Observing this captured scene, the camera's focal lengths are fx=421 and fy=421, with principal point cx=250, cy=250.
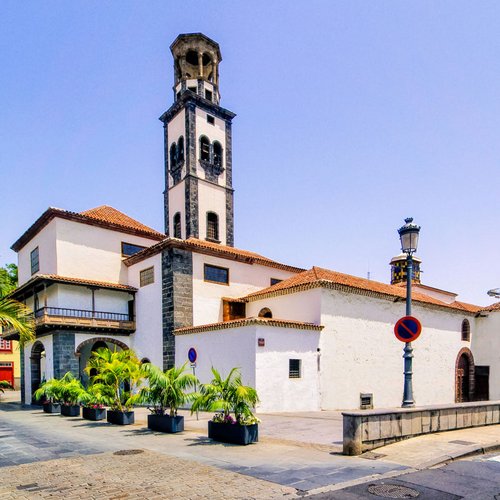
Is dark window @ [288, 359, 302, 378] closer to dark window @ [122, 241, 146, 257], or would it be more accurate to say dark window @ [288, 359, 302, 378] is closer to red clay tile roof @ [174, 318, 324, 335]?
red clay tile roof @ [174, 318, 324, 335]

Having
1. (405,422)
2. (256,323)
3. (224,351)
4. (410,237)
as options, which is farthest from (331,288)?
(405,422)

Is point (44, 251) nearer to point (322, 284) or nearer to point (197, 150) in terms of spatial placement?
point (197, 150)

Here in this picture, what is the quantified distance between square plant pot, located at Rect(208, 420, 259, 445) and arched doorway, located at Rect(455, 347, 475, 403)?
75.1 feet

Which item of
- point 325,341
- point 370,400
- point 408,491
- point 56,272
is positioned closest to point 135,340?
point 56,272

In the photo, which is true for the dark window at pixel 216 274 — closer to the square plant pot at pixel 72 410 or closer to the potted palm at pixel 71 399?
the potted palm at pixel 71 399

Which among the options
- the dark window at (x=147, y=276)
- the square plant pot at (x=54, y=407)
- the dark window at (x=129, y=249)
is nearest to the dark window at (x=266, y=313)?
the dark window at (x=147, y=276)

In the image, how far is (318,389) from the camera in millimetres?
18578

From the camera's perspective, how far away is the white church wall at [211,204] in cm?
2927

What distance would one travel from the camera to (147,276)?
2467 centimetres

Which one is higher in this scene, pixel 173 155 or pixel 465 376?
pixel 173 155

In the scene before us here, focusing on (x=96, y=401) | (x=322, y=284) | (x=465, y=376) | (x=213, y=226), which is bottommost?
(x=465, y=376)

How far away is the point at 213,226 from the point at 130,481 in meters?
24.4

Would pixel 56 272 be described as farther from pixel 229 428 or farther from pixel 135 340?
pixel 229 428

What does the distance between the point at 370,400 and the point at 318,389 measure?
164 inches
